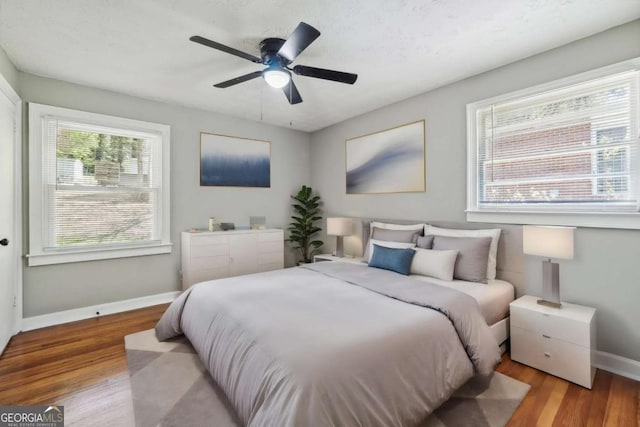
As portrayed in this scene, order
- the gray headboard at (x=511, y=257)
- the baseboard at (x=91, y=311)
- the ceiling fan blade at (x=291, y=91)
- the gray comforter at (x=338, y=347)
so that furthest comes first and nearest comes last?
1. the baseboard at (x=91, y=311)
2. the gray headboard at (x=511, y=257)
3. the ceiling fan blade at (x=291, y=91)
4. the gray comforter at (x=338, y=347)

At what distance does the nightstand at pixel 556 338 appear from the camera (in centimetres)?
203

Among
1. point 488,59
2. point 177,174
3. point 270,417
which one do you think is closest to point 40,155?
point 177,174

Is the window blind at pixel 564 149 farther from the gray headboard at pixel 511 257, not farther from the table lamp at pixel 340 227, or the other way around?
Answer: the table lamp at pixel 340 227

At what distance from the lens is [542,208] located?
8.60 ft

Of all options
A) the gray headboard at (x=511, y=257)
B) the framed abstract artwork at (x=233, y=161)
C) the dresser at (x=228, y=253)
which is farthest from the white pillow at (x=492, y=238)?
the framed abstract artwork at (x=233, y=161)

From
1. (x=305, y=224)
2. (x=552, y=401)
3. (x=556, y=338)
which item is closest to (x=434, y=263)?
(x=556, y=338)

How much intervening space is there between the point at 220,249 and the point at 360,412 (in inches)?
121

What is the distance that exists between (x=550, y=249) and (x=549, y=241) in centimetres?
6

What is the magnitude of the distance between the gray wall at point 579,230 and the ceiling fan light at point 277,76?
193 centimetres

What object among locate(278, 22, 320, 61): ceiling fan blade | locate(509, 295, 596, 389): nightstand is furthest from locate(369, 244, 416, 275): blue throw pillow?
locate(278, 22, 320, 61): ceiling fan blade

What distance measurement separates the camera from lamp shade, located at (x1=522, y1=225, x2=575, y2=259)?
2.18 metres

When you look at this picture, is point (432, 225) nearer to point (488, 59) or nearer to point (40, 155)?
point (488, 59)

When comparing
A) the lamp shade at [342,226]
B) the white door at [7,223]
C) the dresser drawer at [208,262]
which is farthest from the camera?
the lamp shade at [342,226]

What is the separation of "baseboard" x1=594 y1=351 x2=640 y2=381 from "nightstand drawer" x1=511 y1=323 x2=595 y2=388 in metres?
0.29
